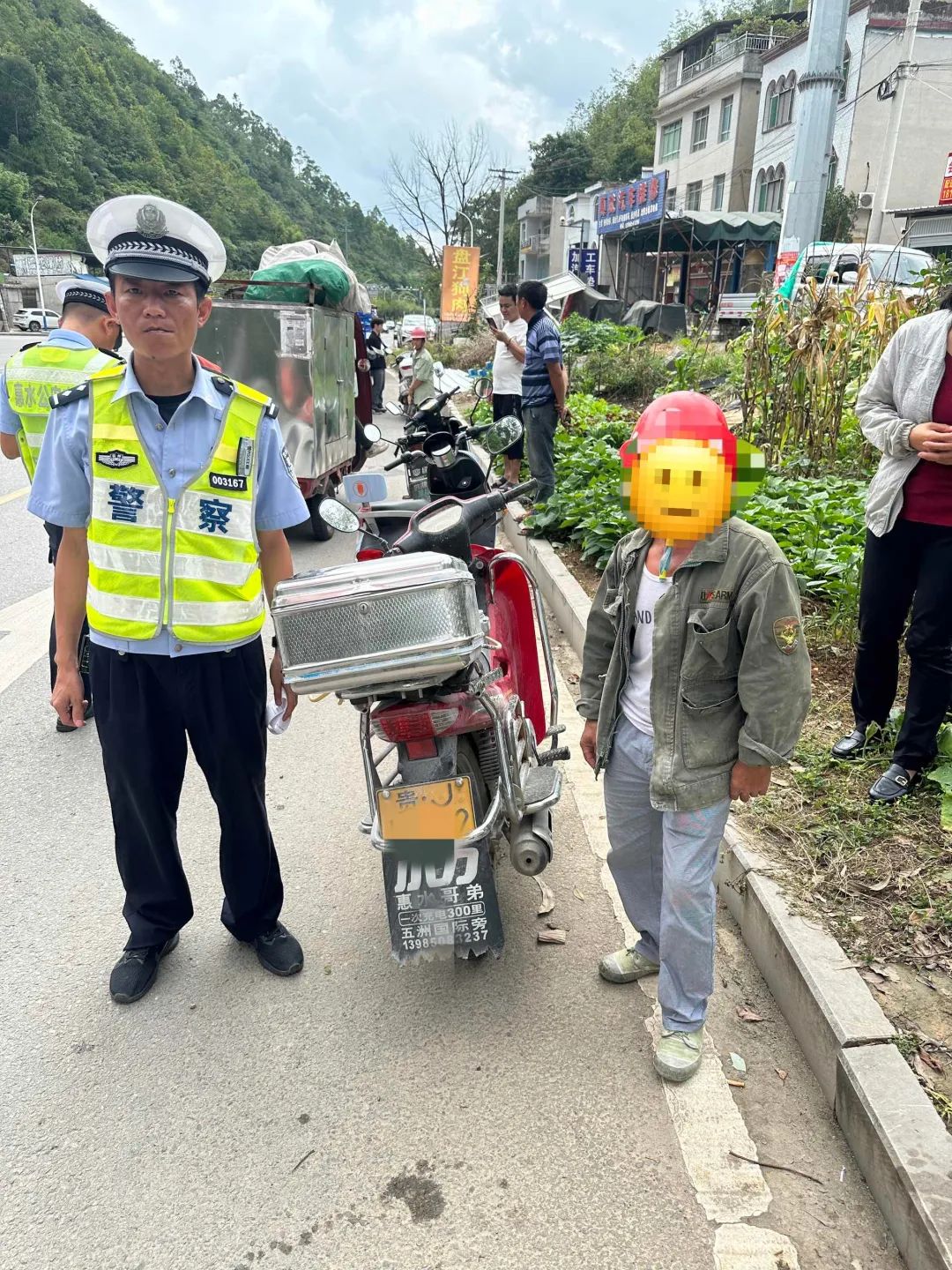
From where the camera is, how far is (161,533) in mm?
2154

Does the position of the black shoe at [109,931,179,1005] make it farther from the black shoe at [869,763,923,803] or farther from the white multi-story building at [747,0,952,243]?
the white multi-story building at [747,0,952,243]

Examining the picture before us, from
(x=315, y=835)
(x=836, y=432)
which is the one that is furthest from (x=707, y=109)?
(x=315, y=835)

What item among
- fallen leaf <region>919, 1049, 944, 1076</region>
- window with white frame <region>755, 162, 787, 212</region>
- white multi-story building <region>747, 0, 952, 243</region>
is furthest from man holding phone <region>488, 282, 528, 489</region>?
window with white frame <region>755, 162, 787, 212</region>

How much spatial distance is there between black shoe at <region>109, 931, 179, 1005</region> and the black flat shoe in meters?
2.55

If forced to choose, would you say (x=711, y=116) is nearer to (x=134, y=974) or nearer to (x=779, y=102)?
(x=779, y=102)

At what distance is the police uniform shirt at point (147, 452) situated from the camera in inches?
84.2

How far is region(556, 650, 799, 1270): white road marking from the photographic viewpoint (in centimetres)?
172

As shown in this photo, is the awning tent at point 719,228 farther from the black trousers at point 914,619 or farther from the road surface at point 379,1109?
the road surface at point 379,1109

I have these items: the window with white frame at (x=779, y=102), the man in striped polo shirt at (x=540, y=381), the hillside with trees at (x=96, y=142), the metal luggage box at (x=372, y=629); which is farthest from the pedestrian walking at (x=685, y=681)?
the hillside with trees at (x=96, y=142)

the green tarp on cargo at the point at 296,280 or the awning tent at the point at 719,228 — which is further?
the awning tent at the point at 719,228

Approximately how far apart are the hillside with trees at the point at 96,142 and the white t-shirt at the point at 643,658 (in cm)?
7089

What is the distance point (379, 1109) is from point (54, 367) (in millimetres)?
3375

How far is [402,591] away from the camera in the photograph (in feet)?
6.33

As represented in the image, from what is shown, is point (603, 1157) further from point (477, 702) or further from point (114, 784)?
point (114, 784)
